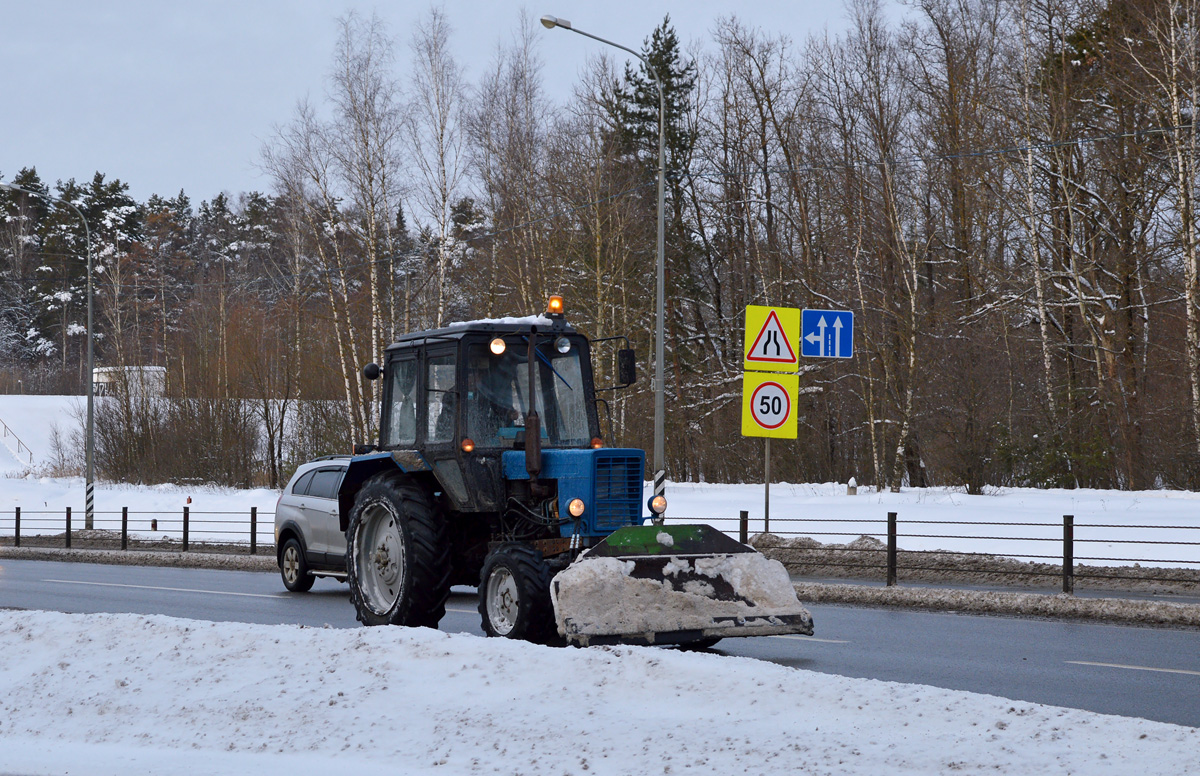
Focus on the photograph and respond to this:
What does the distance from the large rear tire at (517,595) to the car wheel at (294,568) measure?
751 centimetres

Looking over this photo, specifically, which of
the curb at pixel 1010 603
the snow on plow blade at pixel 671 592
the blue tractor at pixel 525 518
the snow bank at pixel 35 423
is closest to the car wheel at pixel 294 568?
the blue tractor at pixel 525 518

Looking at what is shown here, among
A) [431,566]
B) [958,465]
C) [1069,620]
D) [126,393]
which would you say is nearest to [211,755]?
[431,566]

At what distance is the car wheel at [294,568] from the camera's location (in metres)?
17.2

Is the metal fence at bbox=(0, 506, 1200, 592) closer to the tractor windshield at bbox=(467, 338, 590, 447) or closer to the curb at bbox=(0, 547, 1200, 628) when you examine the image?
the curb at bbox=(0, 547, 1200, 628)

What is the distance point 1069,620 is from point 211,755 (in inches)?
366

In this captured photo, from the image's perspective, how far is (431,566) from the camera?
11.1 meters

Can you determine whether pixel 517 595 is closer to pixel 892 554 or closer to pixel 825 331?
pixel 892 554

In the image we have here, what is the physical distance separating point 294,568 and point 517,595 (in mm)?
8431

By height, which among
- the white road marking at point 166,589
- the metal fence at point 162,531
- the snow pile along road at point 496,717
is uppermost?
the snow pile along road at point 496,717

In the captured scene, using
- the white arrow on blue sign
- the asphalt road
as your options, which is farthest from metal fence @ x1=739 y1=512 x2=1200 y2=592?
the asphalt road

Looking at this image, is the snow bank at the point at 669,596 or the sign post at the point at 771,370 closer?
the snow bank at the point at 669,596

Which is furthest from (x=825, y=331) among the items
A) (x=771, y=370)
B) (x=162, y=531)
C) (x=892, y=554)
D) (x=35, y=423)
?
(x=35, y=423)

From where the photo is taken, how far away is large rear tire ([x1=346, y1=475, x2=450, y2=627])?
1108cm

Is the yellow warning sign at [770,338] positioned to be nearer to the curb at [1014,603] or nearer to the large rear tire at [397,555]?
the curb at [1014,603]
